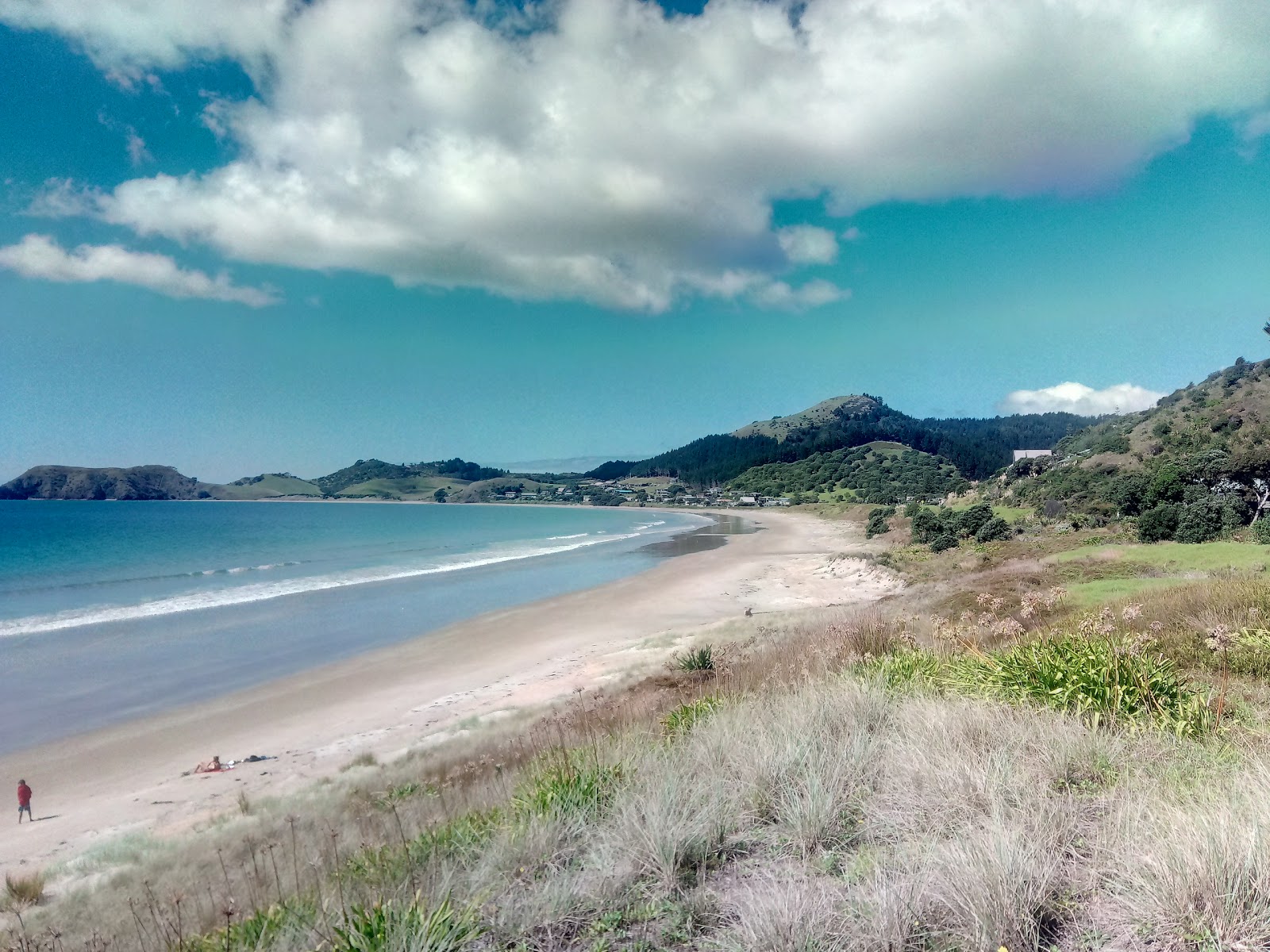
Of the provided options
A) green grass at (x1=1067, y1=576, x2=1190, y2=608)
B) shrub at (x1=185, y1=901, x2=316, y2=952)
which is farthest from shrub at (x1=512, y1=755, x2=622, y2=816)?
green grass at (x1=1067, y1=576, x2=1190, y2=608)

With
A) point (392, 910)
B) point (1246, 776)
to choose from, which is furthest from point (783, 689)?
point (392, 910)

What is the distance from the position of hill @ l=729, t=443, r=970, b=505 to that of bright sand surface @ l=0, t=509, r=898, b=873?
62649mm

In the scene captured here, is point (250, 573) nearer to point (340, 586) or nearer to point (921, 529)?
point (340, 586)

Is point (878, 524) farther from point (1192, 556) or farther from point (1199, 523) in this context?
point (1192, 556)

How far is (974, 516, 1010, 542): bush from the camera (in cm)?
3173

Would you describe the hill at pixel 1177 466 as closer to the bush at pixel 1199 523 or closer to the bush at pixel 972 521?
the bush at pixel 1199 523

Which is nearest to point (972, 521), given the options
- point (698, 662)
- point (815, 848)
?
point (698, 662)

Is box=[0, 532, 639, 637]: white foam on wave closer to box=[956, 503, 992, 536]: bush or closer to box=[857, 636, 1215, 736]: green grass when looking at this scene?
box=[956, 503, 992, 536]: bush

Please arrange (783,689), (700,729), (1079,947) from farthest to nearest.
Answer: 1. (783,689)
2. (700,729)
3. (1079,947)

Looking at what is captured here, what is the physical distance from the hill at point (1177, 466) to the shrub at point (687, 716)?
21429mm

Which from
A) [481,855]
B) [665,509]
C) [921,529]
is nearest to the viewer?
[481,855]

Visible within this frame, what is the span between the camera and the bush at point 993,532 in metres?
31.7

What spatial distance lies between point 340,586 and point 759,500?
108998 millimetres

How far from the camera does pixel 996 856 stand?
3.04m
